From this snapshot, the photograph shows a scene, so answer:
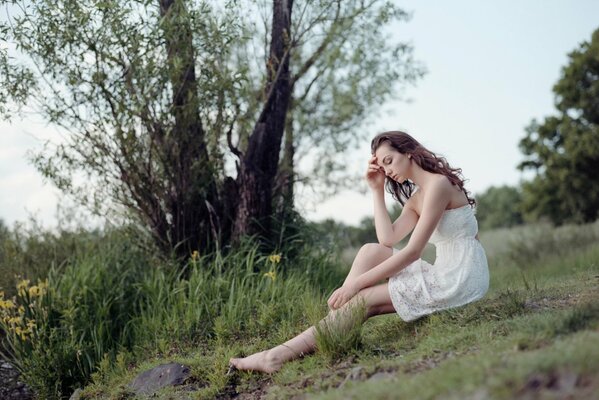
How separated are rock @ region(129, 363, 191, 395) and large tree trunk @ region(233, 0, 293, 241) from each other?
7.73 ft

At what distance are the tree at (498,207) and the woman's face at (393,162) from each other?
924 inches

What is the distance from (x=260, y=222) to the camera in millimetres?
7387

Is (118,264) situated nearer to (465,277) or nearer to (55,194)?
(55,194)

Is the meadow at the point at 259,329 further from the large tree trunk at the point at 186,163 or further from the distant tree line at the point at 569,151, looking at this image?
the distant tree line at the point at 569,151

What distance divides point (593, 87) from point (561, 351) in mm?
18446

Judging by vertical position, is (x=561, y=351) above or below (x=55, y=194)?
below

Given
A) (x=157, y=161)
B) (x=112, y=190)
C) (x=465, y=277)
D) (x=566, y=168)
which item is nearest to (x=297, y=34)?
(x=157, y=161)

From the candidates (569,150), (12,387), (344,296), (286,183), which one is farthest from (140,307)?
(569,150)

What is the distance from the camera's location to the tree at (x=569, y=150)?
19141 millimetres

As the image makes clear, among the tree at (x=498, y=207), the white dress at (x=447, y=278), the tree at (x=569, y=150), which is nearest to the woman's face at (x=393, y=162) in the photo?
the white dress at (x=447, y=278)

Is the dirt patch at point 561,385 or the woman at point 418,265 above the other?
the woman at point 418,265

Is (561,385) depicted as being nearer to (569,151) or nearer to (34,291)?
(34,291)

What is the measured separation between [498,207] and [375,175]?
26.1m

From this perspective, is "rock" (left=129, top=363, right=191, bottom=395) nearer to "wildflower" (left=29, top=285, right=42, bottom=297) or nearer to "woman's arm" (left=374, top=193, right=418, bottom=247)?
"wildflower" (left=29, top=285, right=42, bottom=297)
